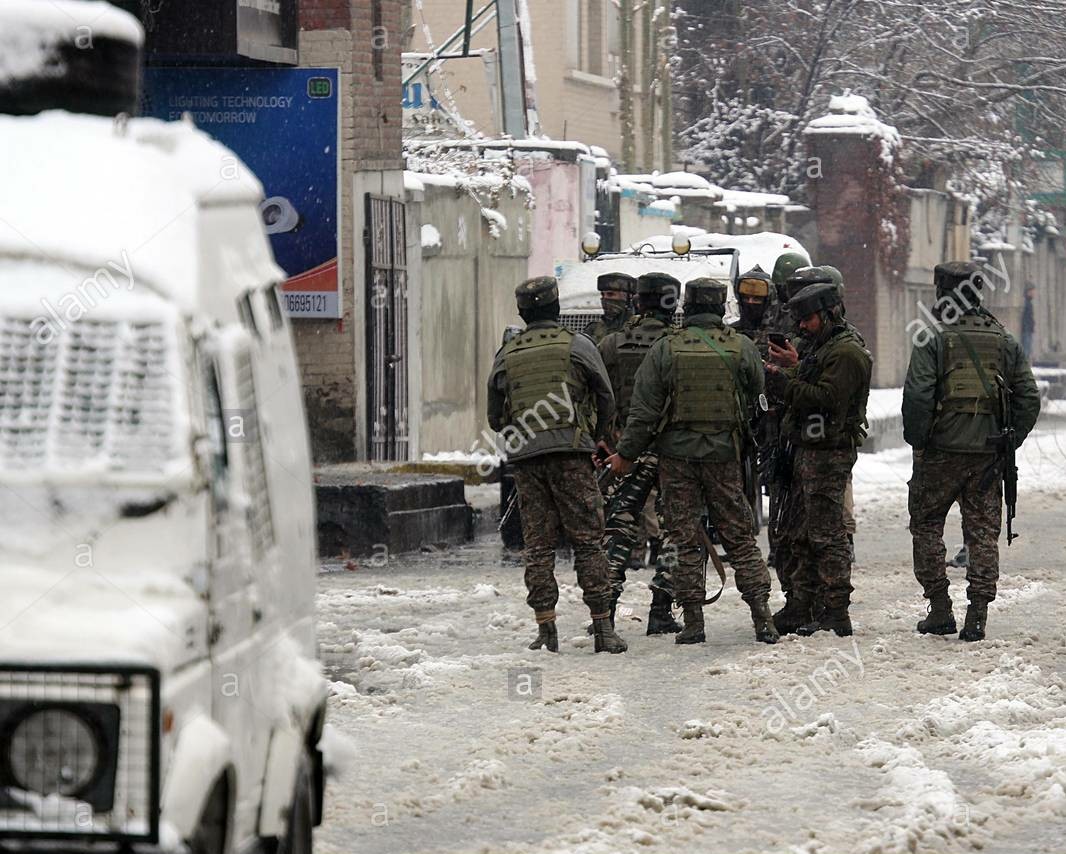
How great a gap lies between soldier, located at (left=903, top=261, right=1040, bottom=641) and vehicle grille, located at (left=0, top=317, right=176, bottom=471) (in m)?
7.31

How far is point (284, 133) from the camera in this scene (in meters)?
17.3

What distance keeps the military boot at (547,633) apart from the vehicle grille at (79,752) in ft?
22.6

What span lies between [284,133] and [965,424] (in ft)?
25.1

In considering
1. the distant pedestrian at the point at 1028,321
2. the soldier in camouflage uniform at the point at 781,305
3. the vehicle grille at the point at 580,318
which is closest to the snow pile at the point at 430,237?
the vehicle grille at the point at 580,318

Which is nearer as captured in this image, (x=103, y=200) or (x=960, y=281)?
(x=103, y=200)

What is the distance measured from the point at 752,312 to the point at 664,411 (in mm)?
3093

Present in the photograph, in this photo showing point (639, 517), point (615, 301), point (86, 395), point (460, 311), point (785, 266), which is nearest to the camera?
point (86, 395)

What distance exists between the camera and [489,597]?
1321cm

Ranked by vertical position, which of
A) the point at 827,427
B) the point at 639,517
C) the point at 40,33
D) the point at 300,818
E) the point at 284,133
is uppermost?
the point at 284,133

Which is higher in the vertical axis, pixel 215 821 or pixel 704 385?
pixel 704 385

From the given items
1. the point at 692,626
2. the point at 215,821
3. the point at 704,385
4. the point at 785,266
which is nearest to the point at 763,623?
the point at 692,626

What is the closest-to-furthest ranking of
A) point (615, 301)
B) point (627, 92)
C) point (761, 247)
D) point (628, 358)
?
1. point (628, 358)
2. point (615, 301)
3. point (761, 247)
4. point (627, 92)

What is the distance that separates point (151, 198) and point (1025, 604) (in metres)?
9.13

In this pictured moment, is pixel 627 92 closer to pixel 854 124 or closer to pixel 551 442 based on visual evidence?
pixel 854 124
